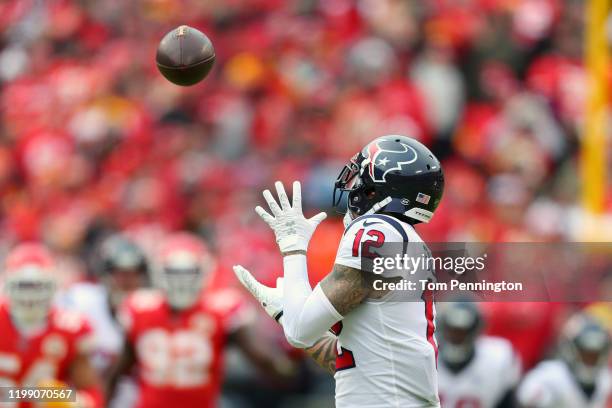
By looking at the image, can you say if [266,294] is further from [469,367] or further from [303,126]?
[303,126]

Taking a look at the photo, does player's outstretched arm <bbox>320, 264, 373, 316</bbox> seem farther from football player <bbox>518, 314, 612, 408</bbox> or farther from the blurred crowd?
the blurred crowd

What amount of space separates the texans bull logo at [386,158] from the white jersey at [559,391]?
3.42m

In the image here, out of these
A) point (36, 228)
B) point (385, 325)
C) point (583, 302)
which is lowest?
point (385, 325)

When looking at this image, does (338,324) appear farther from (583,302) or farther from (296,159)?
(296,159)

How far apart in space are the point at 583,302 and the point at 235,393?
230 centimetres

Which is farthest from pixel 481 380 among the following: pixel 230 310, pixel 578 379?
pixel 230 310

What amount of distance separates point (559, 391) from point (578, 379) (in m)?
0.13

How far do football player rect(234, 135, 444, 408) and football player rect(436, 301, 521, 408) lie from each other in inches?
123

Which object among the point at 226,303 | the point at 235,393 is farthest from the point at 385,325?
the point at 235,393

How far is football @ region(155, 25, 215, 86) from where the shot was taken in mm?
4953

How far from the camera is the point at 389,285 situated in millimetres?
4383

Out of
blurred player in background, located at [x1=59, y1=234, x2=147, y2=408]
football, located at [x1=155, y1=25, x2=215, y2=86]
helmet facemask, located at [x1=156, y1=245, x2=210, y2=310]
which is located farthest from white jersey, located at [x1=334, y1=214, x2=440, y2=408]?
blurred player in background, located at [x1=59, y1=234, x2=147, y2=408]

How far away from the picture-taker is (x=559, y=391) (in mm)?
7672

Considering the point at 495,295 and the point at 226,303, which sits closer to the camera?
the point at 495,295
